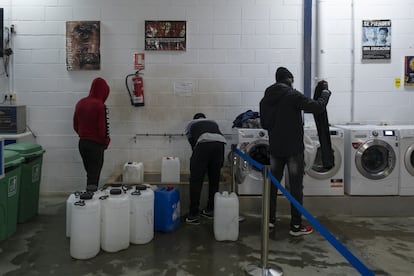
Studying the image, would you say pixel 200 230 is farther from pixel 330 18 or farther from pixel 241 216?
pixel 330 18

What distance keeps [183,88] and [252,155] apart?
4.78 ft

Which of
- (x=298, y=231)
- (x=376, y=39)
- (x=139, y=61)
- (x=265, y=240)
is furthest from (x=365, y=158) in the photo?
(x=139, y=61)

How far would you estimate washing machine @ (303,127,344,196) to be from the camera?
508 cm

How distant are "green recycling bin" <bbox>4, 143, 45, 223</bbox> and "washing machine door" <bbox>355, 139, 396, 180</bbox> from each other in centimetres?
378

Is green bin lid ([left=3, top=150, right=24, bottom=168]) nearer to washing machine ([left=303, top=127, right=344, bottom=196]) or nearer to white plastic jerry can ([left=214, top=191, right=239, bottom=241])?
white plastic jerry can ([left=214, top=191, right=239, bottom=241])

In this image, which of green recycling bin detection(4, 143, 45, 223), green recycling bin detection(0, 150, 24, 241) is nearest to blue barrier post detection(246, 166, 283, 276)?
green recycling bin detection(0, 150, 24, 241)

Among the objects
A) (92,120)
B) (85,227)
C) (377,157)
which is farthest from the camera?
(377,157)

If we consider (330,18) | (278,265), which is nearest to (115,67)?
(330,18)

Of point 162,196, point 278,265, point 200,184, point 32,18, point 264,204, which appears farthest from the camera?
Answer: point 32,18

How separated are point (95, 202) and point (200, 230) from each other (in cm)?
A: 130

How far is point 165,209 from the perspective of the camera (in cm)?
427

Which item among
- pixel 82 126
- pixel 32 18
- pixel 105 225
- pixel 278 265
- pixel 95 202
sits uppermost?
pixel 32 18

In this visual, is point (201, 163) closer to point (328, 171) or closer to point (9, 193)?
point (328, 171)

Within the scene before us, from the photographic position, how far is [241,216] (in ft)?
16.5
